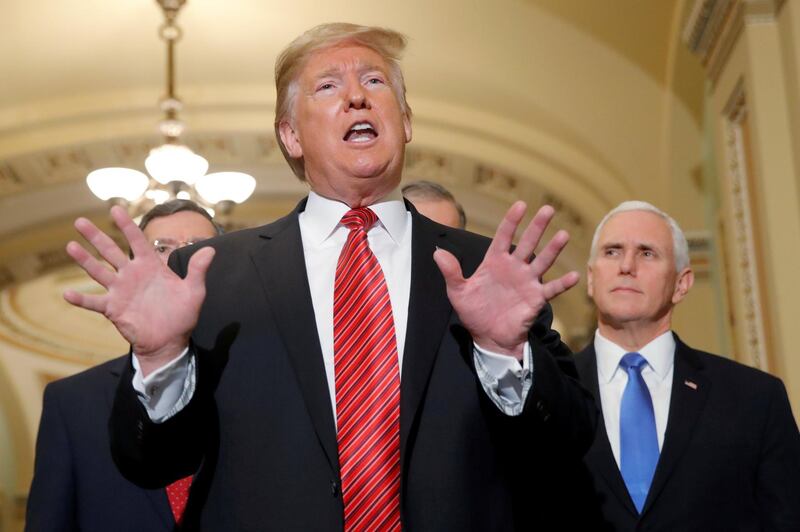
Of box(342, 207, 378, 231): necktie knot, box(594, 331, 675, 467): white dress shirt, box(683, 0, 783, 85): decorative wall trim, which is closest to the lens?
box(342, 207, 378, 231): necktie knot

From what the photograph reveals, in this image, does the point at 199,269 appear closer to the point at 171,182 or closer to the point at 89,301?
the point at 89,301

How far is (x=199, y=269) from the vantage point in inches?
74.7

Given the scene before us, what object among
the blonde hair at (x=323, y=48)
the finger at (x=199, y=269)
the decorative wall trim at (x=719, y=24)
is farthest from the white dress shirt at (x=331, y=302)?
the decorative wall trim at (x=719, y=24)

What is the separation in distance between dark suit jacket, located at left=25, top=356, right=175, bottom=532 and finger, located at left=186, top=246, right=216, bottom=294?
0.90m

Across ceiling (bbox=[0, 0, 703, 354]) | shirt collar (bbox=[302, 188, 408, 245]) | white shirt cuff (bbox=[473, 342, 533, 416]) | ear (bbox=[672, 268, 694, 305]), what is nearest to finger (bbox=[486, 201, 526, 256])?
white shirt cuff (bbox=[473, 342, 533, 416])

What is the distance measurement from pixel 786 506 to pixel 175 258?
1639 mm

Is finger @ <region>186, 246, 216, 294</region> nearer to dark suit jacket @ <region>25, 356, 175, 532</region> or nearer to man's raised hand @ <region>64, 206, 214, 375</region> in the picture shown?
man's raised hand @ <region>64, 206, 214, 375</region>

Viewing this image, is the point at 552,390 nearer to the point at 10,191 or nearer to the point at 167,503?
the point at 167,503

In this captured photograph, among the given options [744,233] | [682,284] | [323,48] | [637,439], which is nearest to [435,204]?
[682,284]

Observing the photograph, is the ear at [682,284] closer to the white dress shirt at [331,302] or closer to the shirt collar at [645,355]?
the shirt collar at [645,355]

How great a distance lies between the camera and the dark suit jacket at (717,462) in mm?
2793

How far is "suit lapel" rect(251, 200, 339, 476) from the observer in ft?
6.30

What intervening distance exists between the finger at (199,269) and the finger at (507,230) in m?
0.47

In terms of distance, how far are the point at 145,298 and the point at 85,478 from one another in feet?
3.41
